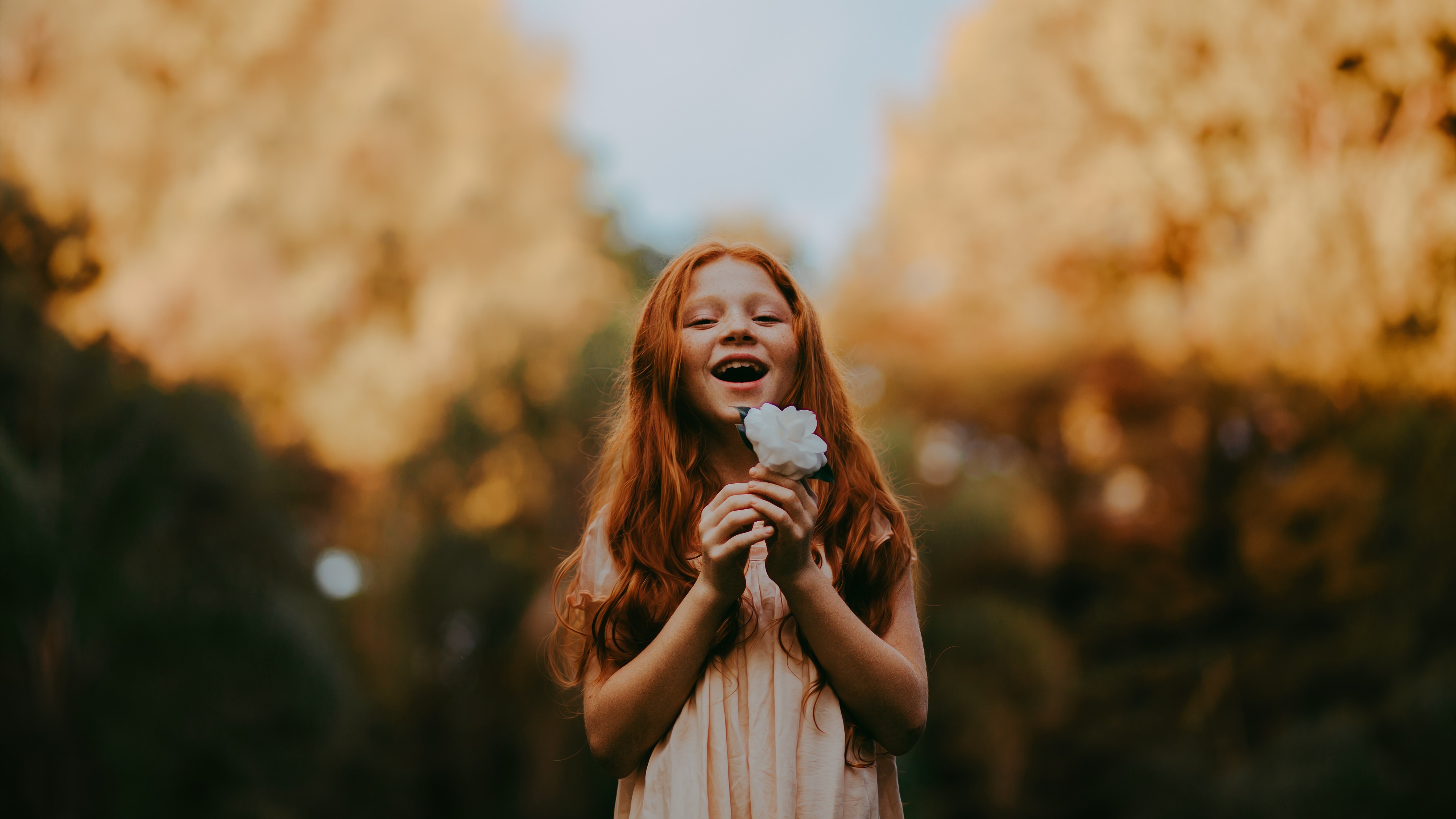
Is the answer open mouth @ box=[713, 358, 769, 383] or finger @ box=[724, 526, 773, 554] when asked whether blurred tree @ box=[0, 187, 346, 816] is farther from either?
finger @ box=[724, 526, 773, 554]

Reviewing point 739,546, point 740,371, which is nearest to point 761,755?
point 739,546

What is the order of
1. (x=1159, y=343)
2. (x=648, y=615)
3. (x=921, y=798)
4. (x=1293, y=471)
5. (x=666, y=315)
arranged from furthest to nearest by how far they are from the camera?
(x=1159, y=343) < (x=1293, y=471) < (x=921, y=798) < (x=666, y=315) < (x=648, y=615)

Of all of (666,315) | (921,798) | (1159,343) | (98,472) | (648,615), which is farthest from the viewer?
(1159,343)

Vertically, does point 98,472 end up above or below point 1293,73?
below

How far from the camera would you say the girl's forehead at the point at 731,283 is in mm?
1698

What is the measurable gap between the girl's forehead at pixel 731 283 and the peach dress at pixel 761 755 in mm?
454

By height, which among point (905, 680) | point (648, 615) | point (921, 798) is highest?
point (921, 798)

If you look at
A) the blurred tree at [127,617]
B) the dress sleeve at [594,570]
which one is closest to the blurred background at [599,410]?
the blurred tree at [127,617]

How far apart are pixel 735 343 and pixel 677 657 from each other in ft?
1.71

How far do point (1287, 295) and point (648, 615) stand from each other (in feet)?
37.6

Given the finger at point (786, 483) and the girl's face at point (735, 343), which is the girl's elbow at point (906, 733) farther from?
the girl's face at point (735, 343)

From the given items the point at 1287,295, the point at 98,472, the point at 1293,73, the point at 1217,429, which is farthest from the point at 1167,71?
the point at 98,472

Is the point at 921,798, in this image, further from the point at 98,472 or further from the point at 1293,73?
the point at 1293,73

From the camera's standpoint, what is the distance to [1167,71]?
39.9 feet
